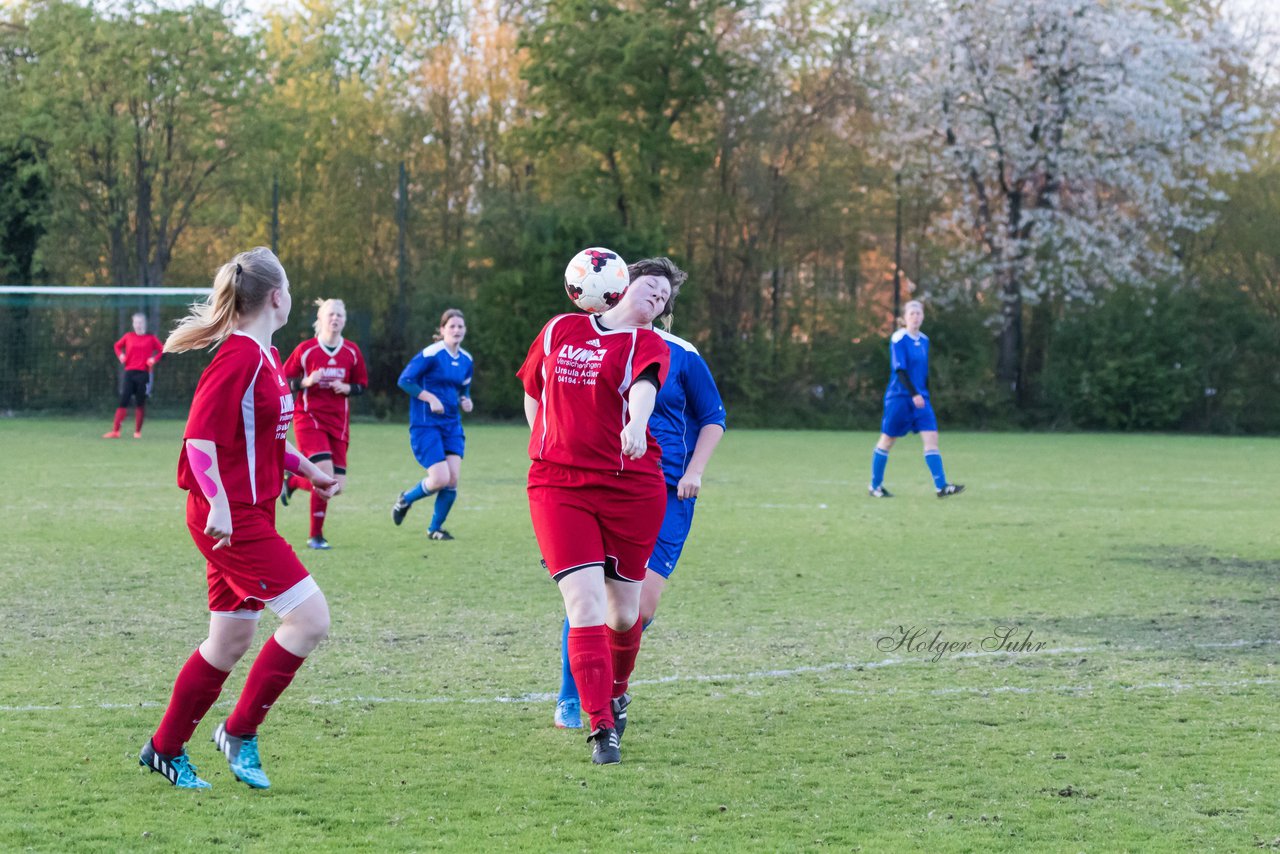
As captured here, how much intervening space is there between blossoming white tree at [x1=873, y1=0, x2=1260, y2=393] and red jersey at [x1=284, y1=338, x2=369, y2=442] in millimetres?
23176

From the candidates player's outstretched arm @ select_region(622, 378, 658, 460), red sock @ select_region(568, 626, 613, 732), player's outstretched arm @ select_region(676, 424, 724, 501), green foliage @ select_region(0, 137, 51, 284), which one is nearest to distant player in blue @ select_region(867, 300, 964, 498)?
player's outstretched arm @ select_region(676, 424, 724, 501)

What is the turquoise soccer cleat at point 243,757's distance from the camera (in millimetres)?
4668

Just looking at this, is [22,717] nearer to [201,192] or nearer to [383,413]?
[383,413]

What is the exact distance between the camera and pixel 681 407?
18.6 feet

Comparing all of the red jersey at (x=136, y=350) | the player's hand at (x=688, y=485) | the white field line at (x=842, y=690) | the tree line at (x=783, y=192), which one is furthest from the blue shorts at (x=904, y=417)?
the tree line at (x=783, y=192)

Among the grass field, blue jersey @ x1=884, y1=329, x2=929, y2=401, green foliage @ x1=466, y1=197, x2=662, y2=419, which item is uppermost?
green foliage @ x1=466, y1=197, x2=662, y2=419

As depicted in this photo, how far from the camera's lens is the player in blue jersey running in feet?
18.2

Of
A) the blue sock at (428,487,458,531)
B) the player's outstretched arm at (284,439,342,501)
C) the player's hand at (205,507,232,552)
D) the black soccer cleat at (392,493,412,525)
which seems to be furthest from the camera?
the black soccer cleat at (392,493,412,525)

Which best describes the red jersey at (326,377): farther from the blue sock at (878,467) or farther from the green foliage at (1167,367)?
the green foliage at (1167,367)

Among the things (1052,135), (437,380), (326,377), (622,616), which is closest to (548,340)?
(622,616)

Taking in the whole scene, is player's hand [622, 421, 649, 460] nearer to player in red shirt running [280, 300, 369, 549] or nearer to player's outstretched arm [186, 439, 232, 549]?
player's outstretched arm [186, 439, 232, 549]

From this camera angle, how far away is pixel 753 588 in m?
9.16

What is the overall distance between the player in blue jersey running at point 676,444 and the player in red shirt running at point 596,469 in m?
0.33

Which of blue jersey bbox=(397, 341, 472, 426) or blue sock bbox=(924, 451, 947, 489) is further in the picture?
blue sock bbox=(924, 451, 947, 489)
